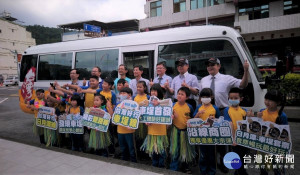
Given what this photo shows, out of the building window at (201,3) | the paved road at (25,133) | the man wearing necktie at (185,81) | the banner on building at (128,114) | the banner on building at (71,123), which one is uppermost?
the building window at (201,3)

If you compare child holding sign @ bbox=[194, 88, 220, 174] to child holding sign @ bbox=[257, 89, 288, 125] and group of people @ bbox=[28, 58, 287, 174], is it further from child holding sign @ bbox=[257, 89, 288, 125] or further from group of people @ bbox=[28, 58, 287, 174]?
child holding sign @ bbox=[257, 89, 288, 125]

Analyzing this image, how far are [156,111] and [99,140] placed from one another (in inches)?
53.9

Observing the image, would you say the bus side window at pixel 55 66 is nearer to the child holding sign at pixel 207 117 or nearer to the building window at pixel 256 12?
the child holding sign at pixel 207 117

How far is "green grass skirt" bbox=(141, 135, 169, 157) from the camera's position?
9.70ft

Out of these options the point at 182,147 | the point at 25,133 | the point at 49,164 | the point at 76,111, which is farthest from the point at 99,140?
the point at 25,133

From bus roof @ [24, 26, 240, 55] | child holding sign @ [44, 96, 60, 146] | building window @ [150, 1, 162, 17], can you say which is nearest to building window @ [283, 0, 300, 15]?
building window @ [150, 1, 162, 17]

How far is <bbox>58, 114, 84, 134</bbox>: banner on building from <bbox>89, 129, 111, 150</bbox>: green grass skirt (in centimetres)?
24

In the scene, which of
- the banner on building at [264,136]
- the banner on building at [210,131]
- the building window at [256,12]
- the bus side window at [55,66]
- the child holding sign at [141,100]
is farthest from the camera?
the building window at [256,12]

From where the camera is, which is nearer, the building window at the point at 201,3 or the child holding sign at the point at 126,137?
the child holding sign at the point at 126,137

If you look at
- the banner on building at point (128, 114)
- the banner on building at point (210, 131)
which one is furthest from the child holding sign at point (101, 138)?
the banner on building at point (210, 131)

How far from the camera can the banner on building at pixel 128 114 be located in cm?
295

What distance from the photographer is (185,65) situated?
3.50 m

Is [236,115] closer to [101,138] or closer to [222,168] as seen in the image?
[222,168]

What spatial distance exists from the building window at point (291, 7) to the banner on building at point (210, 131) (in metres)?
16.8
